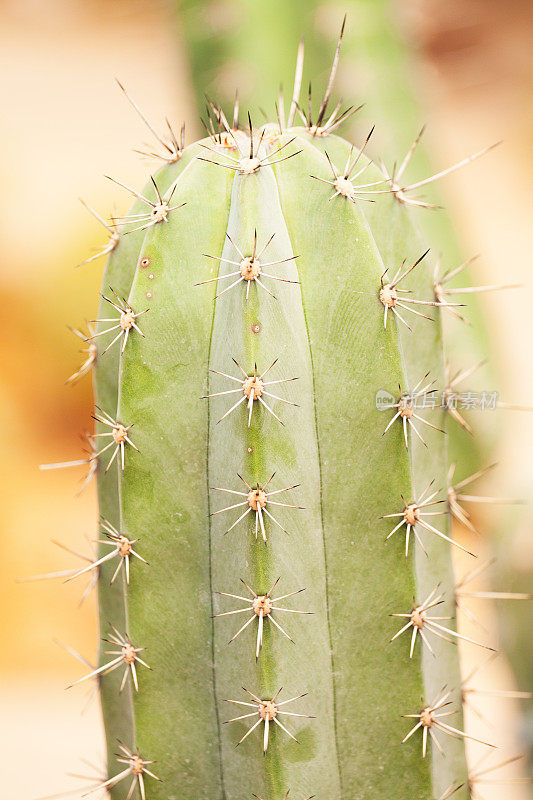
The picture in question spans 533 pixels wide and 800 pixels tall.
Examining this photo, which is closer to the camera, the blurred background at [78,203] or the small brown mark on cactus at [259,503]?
the small brown mark on cactus at [259,503]

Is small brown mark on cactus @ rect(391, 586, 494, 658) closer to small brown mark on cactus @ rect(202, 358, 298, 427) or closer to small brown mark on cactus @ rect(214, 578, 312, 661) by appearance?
small brown mark on cactus @ rect(214, 578, 312, 661)

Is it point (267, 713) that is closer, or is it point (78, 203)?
point (267, 713)

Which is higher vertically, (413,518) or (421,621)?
(413,518)

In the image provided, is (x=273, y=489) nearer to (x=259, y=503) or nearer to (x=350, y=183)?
(x=259, y=503)

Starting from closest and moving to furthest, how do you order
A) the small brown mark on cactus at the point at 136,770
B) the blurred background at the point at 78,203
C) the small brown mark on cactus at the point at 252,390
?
the small brown mark on cactus at the point at 252,390 < the small brown mark on cactus at the point at 136,770 < the blurred background at the point at 78,203

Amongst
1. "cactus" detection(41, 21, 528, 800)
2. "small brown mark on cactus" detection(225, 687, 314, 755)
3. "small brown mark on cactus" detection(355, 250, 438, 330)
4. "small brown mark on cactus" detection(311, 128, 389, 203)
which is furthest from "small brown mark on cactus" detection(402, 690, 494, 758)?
"small brown mark on cactus" detection(311, 128, 389, 203)

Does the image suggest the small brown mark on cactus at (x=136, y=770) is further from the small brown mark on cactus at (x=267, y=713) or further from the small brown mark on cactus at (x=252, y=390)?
the small brown mark on cactus at (x=252, y=390)

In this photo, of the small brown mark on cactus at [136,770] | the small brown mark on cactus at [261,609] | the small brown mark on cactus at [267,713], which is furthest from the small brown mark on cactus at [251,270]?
the small brown mark on cactus at [136,770]

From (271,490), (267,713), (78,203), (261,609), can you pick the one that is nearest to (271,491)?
(271,490)

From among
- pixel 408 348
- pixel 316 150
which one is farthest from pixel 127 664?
pixel 316 150
